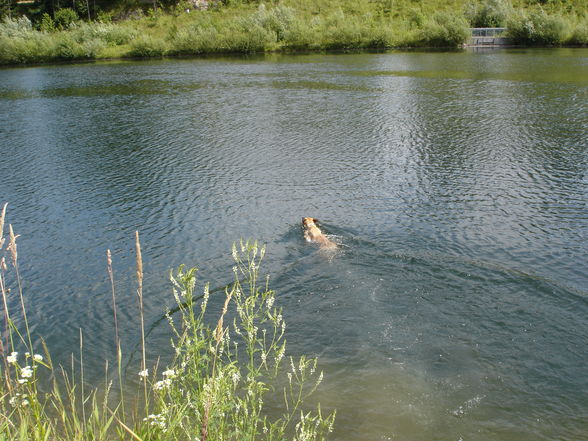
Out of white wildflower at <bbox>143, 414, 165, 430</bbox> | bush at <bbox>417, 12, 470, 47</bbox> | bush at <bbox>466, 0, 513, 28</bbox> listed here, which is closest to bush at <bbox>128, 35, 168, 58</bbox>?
bush at <bbox>417, 12, 470, 47</bbox>

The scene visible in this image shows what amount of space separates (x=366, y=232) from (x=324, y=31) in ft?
214

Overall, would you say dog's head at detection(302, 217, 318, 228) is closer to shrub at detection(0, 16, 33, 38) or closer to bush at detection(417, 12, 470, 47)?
bush at detection(417, 12, 470, 47)

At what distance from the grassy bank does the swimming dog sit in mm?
60284

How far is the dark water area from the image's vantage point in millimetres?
8750

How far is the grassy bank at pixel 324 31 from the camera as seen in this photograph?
68.0 metres

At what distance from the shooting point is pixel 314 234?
14164 millimetres

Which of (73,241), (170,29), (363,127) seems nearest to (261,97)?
(363,127)

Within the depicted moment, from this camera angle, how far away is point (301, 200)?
1727 centimetres

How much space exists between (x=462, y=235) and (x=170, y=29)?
77609mm

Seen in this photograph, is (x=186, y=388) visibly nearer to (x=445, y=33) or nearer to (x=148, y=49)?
(x=445, y=33)

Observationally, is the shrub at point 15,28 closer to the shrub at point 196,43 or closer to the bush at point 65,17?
the bush at point 65,17

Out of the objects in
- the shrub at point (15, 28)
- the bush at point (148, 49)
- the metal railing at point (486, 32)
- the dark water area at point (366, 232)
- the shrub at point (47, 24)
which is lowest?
the dark water area at point (366, 232)

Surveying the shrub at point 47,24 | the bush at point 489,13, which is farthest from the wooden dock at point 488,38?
the shrub at point 47,24

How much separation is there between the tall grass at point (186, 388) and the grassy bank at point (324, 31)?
64823 millimetres
